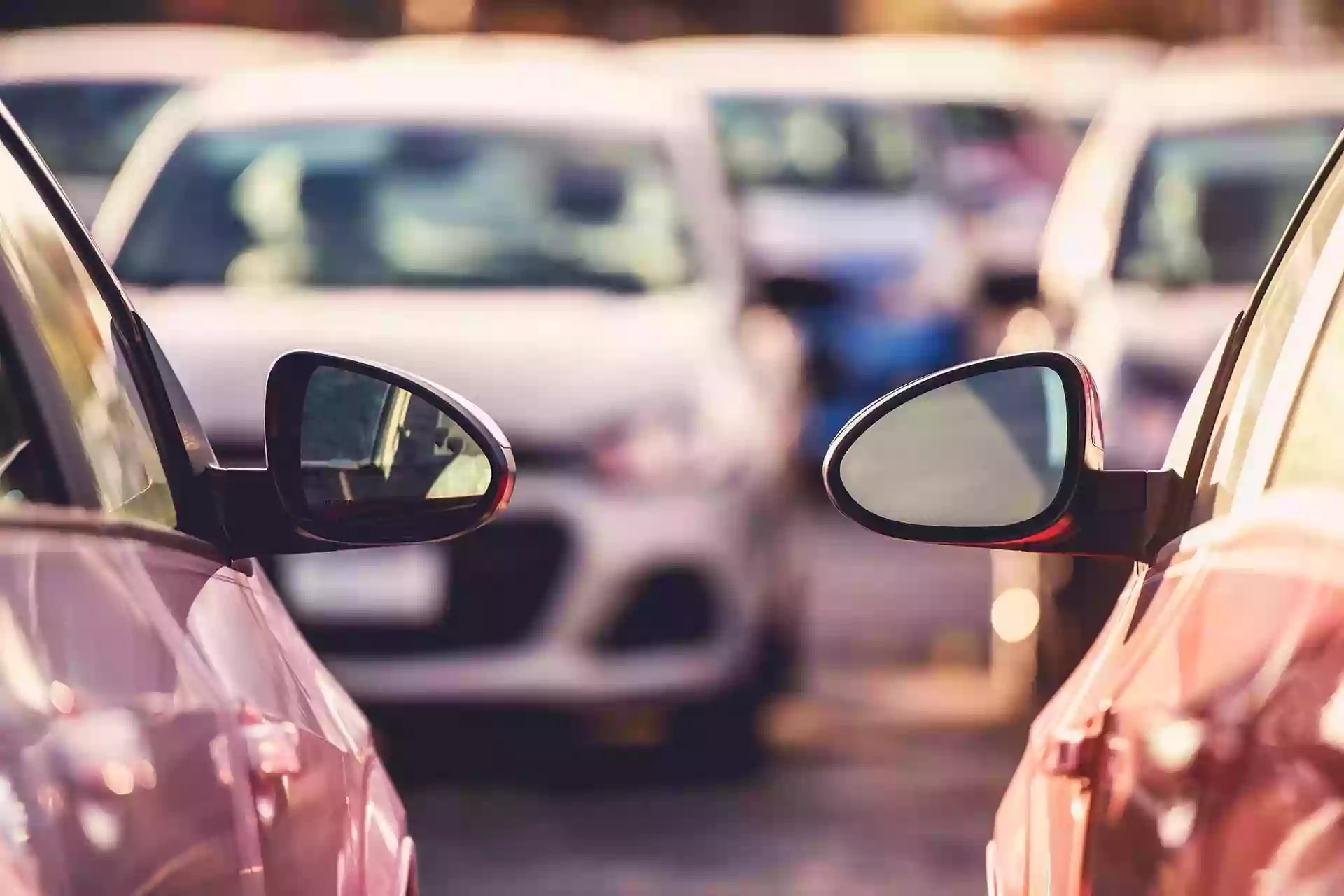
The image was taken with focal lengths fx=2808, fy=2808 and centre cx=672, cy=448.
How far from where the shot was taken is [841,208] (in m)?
13.8

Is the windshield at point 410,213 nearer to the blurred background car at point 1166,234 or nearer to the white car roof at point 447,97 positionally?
the white car roof at point 447,97

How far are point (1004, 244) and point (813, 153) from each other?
3.20 metres

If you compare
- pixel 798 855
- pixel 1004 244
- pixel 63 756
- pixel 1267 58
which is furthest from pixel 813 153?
pixel 63 756

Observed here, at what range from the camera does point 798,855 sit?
20.1ft

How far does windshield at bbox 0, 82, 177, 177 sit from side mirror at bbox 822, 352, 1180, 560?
9.71 meters

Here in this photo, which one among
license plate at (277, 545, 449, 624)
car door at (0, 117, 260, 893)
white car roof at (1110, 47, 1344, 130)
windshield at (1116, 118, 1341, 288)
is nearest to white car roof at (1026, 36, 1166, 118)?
white car roof at (1110, 47, 1344, 130)

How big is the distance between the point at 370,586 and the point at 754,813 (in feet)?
3.49

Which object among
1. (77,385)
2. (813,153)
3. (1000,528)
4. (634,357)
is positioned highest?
(77,385)

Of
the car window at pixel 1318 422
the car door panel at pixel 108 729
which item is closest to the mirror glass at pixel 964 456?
the car window at pixel 1318 422

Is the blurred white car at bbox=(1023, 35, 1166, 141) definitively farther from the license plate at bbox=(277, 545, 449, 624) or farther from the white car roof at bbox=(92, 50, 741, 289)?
the license plate at bbox=(277, 545, 449, 624)

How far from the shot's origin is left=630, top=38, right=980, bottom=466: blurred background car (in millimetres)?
12648

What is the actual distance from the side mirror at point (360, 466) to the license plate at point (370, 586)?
140 inches

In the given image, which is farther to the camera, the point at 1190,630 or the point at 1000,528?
the point at 1000,528

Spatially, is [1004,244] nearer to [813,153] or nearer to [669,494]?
[813,153]
